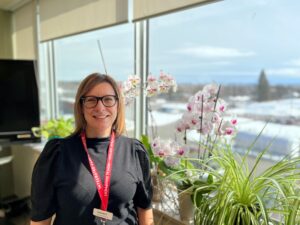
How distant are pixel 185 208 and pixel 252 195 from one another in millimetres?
435

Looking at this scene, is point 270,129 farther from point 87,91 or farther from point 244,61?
point 87,91

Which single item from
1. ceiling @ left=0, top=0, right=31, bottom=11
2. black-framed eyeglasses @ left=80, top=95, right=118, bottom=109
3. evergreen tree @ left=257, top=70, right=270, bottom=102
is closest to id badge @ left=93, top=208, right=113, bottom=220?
black-framed eyeglasses @ left=80, top=95, right=118, bottom=109

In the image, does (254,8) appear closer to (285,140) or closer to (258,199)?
(285,140)

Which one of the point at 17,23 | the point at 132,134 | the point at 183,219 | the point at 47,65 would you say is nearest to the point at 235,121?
the point at 183,219

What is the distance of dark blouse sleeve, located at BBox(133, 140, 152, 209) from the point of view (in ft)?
4.12

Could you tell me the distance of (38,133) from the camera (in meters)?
2.66

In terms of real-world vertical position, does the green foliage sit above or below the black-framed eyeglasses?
below

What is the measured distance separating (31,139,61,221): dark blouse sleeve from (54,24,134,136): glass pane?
736 mm

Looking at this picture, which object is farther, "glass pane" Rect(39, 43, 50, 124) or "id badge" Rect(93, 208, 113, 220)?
"glass pane" Rect(39, 43, 50, 124)

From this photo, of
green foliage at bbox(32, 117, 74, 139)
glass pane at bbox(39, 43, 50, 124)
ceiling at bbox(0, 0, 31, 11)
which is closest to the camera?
green foliage at bbox(32, 117, 74, 139)

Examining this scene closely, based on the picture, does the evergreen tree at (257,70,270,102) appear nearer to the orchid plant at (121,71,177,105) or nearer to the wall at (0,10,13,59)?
the orchid plant at (121,71,177,105)

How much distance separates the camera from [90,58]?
8.66ft

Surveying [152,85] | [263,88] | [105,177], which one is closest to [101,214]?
[105,177]

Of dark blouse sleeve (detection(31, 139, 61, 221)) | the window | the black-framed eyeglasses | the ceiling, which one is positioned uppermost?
the ceiling
